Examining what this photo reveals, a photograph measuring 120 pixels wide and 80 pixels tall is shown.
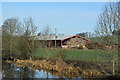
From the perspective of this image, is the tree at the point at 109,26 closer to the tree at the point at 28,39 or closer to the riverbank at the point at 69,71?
the riverbank at the point at 69,71

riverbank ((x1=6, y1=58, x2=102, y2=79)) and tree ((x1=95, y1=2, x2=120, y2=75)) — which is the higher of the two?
tree ((x1=95, y1=2, x2=120, y2=75))

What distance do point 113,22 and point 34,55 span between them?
506 inches

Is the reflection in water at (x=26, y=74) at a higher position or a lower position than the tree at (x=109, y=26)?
lower

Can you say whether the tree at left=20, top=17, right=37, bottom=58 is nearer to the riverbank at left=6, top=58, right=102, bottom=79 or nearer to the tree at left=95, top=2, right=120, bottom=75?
the riverbank at left=6, top=58, right=102, bottom=79

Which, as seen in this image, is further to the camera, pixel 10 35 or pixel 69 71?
pixel 10 35

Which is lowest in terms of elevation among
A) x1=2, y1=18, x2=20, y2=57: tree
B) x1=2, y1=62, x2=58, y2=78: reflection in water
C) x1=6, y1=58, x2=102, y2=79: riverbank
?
x1=2, y1=62, x2=58, y2=78: reflection in water

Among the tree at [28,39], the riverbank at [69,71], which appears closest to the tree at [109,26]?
the riverbank at [69,71]

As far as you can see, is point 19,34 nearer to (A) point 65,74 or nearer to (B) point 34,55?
(B) point 34,55

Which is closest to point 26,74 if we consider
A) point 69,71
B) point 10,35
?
point 69,71

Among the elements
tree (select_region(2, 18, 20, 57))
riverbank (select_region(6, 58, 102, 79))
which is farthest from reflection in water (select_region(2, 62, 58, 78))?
tree (select_region(2, 18, 20, 57))

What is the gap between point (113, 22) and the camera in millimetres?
11055

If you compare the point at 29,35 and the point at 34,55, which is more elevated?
the point at 29,35

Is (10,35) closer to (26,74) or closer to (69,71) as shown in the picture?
(26,74)

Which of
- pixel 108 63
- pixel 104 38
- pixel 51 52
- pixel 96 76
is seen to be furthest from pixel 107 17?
pixel 51 52
